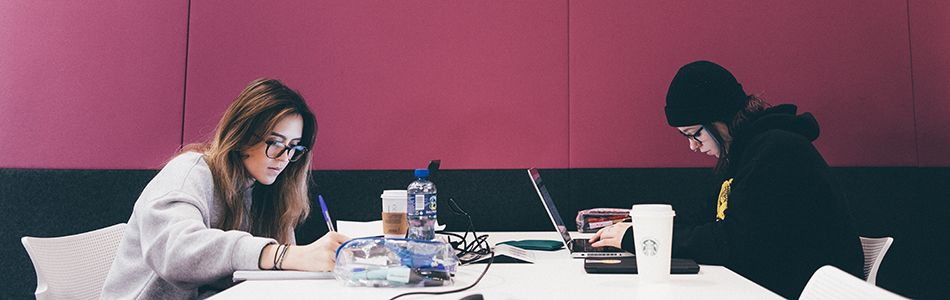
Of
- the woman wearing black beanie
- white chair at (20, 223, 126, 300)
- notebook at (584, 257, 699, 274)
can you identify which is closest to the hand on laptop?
the woman wearing black beanie

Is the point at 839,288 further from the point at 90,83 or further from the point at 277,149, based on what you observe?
the point at 90,83

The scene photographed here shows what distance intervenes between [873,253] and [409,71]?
171cm

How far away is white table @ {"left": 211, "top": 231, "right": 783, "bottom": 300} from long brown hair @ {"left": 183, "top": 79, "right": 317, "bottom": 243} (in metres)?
0.45

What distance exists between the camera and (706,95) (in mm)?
1449

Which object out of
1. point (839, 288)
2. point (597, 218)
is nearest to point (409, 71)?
point (597, 218)

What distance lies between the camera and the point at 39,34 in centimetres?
196

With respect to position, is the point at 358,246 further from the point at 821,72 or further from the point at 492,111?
the point at 821,72

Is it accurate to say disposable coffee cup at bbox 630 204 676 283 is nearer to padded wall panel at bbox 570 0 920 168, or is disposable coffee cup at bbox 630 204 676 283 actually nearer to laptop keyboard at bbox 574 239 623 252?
laptop keyboard at bbox 574 239 623 252

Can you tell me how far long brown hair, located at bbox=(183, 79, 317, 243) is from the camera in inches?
48.4

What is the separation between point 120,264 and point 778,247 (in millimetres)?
1553

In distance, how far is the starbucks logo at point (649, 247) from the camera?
850 millimetres

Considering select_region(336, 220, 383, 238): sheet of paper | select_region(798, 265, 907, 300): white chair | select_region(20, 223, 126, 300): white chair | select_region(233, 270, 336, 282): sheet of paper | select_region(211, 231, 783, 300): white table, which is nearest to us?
select_region(798, 265, 907, 300): white chair

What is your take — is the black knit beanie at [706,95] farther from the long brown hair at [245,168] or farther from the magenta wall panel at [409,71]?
the long brown hair at [245,168]

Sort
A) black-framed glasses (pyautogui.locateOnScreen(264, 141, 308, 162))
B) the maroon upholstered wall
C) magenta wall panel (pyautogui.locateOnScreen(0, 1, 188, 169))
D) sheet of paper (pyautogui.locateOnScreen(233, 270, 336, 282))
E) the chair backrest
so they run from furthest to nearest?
the maroon upholstered wall
magenta wall panel (pyautogui.locateOnScreen(0, 1, 188, 169))
the chair backrest
black-framed glasses (pyautogui.locateOnScreen(264, 141, 308, 162))
sheet of paper (pyautogui.locateOnScreen(233, 270, 336, 282))
